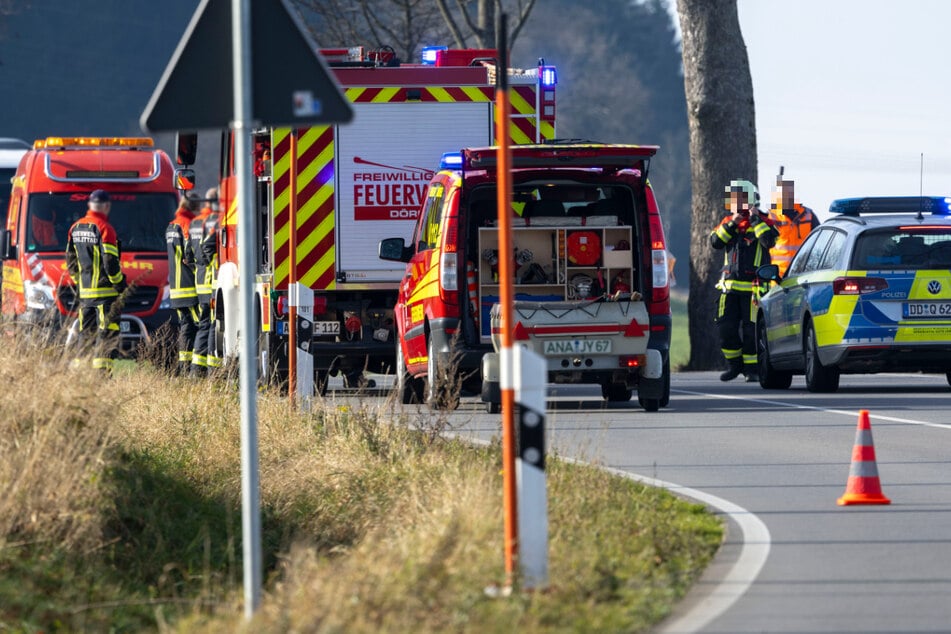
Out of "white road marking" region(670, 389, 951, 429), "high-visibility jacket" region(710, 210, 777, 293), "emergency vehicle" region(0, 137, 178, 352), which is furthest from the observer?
"emergency vehicle" region(0, 137, 178, 352)

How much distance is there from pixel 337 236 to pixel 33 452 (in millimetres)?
8659

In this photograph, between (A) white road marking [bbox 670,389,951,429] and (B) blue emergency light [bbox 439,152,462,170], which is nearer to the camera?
(A) white road marking [bbox 670,389,951,429]

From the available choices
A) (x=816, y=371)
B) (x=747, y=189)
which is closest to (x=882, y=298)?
(x=816, y=371)

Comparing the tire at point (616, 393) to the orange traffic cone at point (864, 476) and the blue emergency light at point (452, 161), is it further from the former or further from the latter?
the orange traffic cone at point (864, 476)

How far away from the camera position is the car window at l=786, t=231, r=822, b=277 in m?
18.3

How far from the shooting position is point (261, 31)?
6.68m

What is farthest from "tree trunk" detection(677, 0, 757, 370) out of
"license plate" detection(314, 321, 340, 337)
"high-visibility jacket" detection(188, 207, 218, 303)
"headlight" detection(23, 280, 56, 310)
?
"headlight" detection(23, 280, 56, 310)

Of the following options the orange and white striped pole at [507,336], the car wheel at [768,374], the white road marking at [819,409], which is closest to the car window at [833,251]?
the white road marking at [819,409]

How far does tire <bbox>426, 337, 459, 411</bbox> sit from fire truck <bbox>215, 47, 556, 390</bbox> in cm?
223

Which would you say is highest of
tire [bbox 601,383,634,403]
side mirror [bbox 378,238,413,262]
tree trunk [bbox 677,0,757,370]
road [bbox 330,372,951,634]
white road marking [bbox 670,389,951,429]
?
tree trunk [bbox 677,0,757,370]

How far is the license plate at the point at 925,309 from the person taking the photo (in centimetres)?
1655

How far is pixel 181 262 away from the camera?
19281 mm

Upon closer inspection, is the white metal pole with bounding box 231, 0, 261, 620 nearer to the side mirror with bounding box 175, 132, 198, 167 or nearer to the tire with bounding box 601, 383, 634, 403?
the side mirror with bounding box 175, 132, 198, 167

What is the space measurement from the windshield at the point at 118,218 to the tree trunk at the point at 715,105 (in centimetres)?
684
